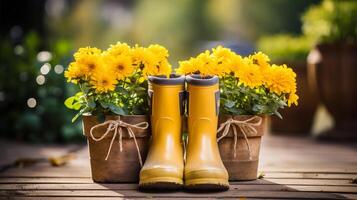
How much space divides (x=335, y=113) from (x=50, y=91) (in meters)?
1.78

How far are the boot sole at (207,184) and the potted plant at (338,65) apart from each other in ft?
7.40

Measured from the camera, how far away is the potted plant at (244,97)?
2.56 m

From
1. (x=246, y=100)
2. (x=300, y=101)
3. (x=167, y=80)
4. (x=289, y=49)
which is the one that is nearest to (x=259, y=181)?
(x=246, y=100)

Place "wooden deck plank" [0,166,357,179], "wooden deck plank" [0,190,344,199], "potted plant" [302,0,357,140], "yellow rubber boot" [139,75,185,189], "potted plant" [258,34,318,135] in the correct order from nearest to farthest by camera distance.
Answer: "wooden deck plank" [0,190,344,199]
"yellow rubber boot" [139,75,185,189]
"wooden deck plank" [0,166,357,179]
"potted plant" [302,0,357,140]
"potted plant" [258,34,318,135]

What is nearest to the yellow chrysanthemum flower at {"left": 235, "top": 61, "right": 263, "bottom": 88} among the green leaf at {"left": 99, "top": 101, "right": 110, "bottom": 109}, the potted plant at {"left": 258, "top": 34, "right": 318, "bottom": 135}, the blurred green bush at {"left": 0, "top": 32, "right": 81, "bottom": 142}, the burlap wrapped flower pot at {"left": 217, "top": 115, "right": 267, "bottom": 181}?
the burlap wrapped flower pot at {"left": 217, "top": 115, "right": 267, "bottom": 181}

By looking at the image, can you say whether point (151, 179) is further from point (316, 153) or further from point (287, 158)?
point (316, 153)

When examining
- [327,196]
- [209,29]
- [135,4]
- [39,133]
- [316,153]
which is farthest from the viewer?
[135,4]

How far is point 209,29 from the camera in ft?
53.6

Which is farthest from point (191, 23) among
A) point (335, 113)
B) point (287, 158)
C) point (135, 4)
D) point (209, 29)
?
point (287, 158)

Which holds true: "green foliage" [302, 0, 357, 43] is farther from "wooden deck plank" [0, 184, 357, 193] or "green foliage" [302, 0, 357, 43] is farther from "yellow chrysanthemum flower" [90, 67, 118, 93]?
"yellow chrysanthemum flower" [90, 67, 118, 93]

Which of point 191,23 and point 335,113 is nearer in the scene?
point 335,113

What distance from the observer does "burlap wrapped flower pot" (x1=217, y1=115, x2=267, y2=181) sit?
8.41 ft

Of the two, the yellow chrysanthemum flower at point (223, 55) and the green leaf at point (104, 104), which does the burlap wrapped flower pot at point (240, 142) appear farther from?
the green leaf at point (104, 104)

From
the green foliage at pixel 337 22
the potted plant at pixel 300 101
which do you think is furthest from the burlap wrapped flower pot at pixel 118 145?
the potted plant at pixel 300 101
